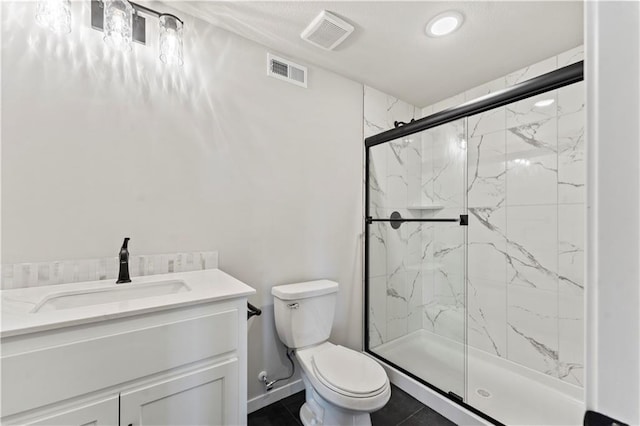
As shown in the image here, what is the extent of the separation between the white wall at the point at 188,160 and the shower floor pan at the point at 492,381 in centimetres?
47

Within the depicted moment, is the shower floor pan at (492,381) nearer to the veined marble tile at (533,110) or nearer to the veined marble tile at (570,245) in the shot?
the veined marble tile at (570,245)

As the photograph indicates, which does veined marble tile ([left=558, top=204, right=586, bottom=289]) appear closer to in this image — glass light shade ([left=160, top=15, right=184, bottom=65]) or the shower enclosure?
the shower enclosure

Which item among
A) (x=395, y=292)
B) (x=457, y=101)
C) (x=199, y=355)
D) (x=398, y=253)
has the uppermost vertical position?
(x=457, y=101)

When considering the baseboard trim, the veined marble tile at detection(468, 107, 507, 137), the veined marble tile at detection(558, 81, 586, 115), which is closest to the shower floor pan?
the baseboard trim

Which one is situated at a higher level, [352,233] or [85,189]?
[85,189]

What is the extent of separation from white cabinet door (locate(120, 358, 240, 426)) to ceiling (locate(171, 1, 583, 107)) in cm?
175

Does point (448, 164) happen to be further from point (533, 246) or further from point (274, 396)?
point (274, 396)

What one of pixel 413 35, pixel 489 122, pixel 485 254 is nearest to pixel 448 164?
pixel 489 122

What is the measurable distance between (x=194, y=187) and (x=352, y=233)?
122cm

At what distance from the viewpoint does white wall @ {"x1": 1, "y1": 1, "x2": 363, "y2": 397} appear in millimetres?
1177

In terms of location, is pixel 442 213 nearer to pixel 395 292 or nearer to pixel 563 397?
pixel 395 292

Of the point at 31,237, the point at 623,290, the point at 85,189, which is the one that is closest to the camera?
the point at 623,290

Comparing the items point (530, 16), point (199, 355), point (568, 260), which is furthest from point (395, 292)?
point (530, 16)

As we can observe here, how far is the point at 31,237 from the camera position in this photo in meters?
1.17
